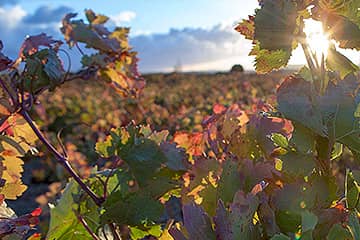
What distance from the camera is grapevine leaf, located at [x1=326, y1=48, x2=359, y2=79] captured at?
887mm

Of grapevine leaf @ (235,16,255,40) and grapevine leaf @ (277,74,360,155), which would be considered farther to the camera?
grapevine leaf @ (235,16,255,40)

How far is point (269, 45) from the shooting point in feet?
2.86

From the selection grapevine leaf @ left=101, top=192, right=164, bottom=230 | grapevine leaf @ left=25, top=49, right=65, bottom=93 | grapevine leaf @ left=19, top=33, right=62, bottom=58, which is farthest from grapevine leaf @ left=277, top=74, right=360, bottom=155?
grapevine leaf @ left=19, top=33, right=62, bottom=58

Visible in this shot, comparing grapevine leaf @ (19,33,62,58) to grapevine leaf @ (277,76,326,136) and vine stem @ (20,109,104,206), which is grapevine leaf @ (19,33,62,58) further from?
grapevine leaf @ (277,76,326,136)

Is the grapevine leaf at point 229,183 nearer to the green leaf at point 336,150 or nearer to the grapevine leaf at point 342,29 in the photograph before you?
the green leaf at point 336,150

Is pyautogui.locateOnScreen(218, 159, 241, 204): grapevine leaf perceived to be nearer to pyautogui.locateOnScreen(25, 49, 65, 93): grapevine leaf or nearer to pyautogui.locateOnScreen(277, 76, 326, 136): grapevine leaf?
pyautogui.locateOnScreen(277, 76, 326, 136): grapevine leaf

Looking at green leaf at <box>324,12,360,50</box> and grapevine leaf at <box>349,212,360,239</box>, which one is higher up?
green leaf at <box>324,12,360,50</box>

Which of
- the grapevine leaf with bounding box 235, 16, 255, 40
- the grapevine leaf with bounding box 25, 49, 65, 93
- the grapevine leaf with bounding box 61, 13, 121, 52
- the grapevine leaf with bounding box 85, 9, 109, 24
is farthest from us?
the grapevine leaf with bounding box 85, 9, 109, 24

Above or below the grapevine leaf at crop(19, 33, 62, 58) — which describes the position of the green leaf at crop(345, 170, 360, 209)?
below

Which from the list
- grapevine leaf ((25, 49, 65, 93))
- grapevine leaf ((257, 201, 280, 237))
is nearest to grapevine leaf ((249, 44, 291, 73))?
grapevine leaf ((257, 201, 280, 237))

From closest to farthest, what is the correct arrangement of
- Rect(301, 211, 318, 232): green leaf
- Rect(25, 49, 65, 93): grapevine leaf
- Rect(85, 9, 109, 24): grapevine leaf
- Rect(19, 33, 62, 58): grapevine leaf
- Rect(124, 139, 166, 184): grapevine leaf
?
Rect(301, 211, 318, 232): green leaf < Rect(124, 139, 166, 184): grapevine leaf < Rect(25, 49, 65, 93): grapevine leaf < Rect(19, 33, 62, 58): grapevine leaf < Rect(85, 9, 109, 24): grapevine leaf

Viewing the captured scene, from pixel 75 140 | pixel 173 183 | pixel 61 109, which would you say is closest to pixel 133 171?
pixel 173 183

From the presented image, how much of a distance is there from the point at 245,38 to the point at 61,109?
387 inches

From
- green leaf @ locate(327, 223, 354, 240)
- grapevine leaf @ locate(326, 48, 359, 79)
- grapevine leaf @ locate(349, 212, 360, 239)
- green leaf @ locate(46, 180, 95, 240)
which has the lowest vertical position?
green leaf @ locate(46, 180, 95, 240)
